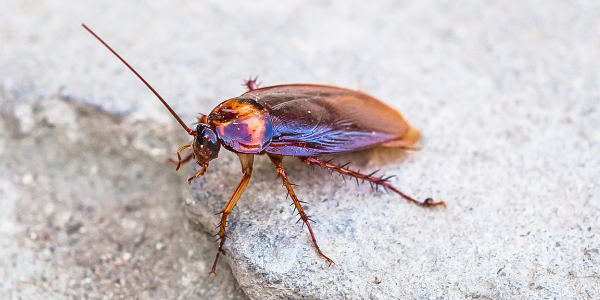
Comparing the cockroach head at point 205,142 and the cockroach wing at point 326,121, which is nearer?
the cockroach head at point 205,142

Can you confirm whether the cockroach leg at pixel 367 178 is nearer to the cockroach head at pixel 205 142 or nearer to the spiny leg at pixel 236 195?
the spiny leg at pixel 236 195

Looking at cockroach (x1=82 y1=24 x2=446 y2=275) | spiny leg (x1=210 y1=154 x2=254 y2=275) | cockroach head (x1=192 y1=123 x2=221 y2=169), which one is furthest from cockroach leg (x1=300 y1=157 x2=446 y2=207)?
cockroach head (x1=192 y1=123 x2=221 y2=169)

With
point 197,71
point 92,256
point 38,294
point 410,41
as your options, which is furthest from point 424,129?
point 38,294

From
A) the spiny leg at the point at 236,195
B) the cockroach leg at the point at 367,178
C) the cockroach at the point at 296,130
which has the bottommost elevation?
the spiny leg at the point at 236,195

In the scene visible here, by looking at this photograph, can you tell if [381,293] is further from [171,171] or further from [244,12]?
[244,12]

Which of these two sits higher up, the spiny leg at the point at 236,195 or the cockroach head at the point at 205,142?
the cockroach head at the point at 205,142

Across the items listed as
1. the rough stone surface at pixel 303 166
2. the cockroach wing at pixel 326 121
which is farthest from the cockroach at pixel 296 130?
the rough stone surface at pixel 303 166

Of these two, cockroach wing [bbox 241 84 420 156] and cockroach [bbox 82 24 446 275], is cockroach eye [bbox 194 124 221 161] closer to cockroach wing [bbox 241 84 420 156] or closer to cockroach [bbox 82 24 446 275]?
cockroach [bbox 82 24 446 275]

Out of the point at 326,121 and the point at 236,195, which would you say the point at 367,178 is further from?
the point at 236,195
